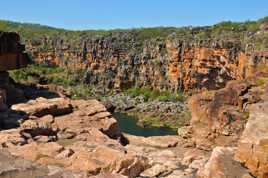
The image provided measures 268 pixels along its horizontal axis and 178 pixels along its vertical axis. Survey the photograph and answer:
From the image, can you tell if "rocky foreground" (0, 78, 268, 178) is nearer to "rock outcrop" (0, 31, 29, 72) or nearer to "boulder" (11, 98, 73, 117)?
"boulder" (11, 98, 73, 117)

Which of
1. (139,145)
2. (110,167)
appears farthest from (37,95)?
(110,167)

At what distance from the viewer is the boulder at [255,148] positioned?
10617 mm

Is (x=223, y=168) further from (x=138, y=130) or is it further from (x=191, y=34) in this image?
(x=191, y=34)

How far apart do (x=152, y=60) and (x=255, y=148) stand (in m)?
98.9

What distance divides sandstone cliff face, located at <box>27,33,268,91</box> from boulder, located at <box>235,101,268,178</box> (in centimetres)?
6372

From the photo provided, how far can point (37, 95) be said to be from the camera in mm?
32156

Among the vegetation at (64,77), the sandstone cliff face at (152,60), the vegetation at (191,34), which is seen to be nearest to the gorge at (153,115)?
the sandstone cliff face at (152,60)

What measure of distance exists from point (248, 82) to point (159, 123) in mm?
52548

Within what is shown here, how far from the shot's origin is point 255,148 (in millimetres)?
10805

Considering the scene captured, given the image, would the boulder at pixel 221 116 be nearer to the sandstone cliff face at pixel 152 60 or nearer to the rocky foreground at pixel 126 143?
the rocky foreground at pixel 126 143

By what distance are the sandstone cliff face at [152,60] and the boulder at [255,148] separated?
63720mm

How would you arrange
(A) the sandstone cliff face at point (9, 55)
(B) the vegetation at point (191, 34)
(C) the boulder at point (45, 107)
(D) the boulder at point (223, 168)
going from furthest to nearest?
(B) the vegetation at point (191, 34) → (A) the sandstone cliff face at point (9, 55) → (C) the boulder at point (45, 107) → (D) the boulder at point (223, 168)

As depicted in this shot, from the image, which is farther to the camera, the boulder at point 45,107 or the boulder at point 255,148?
the boulder at point 45,107

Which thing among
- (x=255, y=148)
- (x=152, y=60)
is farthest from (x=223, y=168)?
(x=152, y=60)
